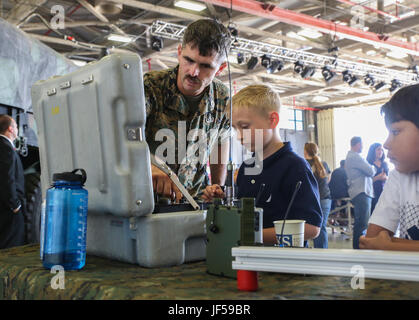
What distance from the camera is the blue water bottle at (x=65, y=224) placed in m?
0.96

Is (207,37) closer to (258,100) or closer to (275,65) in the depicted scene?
(258,100)

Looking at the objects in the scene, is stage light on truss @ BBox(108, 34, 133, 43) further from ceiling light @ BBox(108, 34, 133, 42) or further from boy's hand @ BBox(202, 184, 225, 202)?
boy's hand @ BBox(202, 184, 225, 202)

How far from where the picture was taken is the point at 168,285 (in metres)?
0.82

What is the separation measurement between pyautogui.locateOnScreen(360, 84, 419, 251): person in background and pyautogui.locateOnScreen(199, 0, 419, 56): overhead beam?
4.93m

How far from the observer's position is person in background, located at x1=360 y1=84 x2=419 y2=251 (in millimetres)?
1252

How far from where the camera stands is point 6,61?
368cm

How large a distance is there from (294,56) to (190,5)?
275cm

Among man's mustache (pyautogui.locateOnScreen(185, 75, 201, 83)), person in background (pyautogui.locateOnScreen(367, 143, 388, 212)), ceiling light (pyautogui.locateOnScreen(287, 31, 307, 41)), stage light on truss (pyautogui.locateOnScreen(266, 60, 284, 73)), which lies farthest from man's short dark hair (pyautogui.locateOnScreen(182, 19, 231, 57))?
ceiling light (pyautogui.locateOnScreen(287, 31, 307, 41))

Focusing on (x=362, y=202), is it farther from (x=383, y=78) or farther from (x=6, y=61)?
(x=383, y=78)

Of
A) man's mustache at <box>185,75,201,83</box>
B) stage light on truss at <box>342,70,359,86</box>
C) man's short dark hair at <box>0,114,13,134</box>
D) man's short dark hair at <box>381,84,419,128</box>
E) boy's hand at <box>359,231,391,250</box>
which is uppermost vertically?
stage light on truss at <box>342,70,359,86</box>

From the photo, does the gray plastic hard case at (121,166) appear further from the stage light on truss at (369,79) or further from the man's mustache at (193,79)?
the stage light on truss at (369,79)

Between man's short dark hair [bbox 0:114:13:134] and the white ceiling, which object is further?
the white ceiling

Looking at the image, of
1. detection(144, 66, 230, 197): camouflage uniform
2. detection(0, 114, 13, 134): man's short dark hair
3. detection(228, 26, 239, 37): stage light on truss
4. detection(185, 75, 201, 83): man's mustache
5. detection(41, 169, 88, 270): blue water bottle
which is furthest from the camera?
detection(228, 26, 239, 37): stage light on truss

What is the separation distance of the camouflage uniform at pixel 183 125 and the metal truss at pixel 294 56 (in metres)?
5.53
